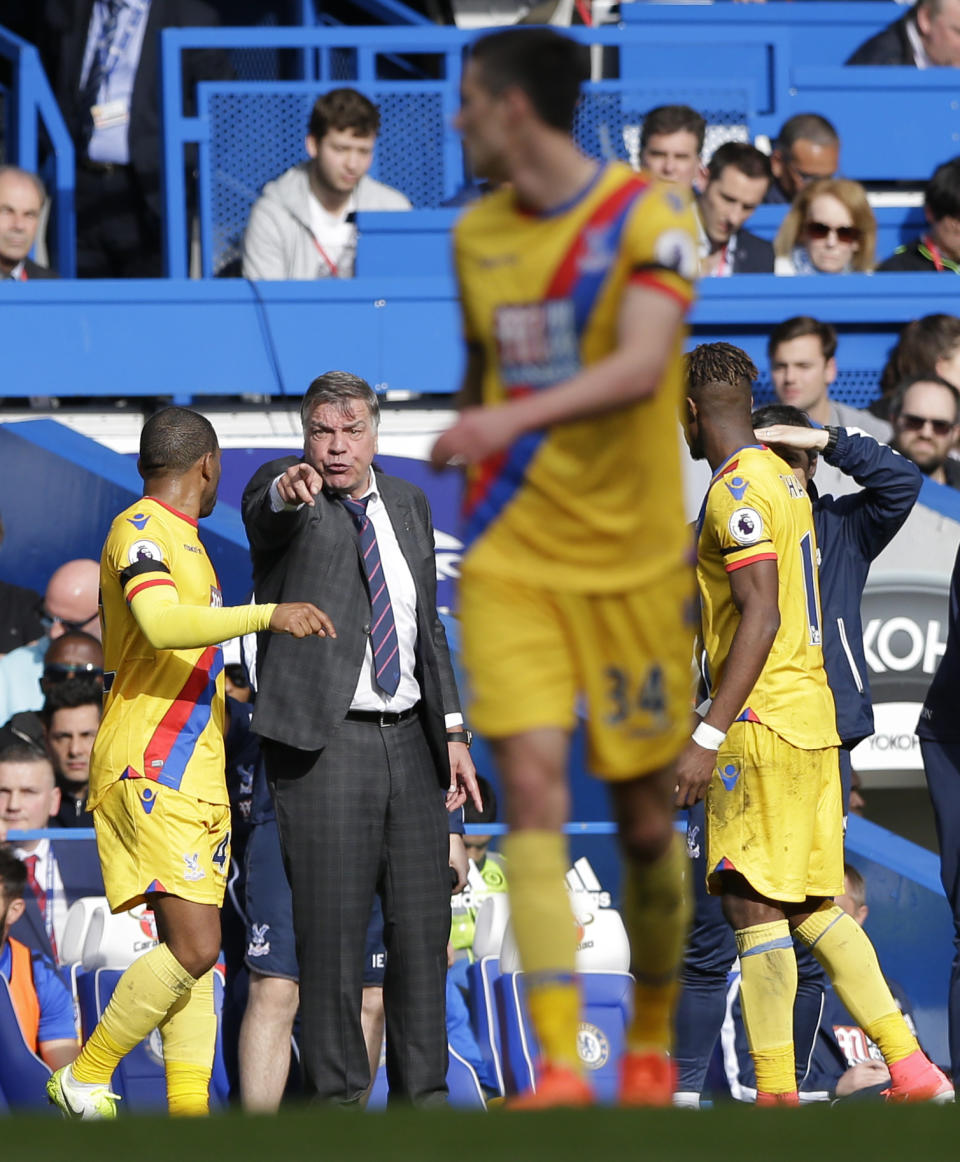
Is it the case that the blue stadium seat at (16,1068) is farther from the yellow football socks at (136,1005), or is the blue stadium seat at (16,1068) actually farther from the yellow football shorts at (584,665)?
the yellow football shorts at (584,665)

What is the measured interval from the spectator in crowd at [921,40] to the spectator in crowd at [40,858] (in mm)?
7537

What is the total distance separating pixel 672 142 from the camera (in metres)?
8.88

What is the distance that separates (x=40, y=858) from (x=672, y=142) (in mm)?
4575


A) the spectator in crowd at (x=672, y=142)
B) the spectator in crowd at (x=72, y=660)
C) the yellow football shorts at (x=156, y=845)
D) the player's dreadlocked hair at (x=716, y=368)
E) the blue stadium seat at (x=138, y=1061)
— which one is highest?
the spectator in crowd at (x=672, y=142)

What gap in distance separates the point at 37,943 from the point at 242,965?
0.71 metres

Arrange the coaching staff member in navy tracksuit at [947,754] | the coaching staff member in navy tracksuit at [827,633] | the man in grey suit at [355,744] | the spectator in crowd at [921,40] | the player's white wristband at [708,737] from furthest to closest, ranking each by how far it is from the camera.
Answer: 1. the spectator in crowd at [921,40]
2. the coaching staff member in navy tracksuit at [947,754]
3. the coaching staff member in navy tracksuit at [827,633]
4. the man in grey suit at [355,744]
5. the player's white wristband at [708,737]

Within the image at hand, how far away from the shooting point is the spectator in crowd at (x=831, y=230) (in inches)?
349

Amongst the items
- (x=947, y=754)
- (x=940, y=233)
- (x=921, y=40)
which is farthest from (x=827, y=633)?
(x=921, y=40)

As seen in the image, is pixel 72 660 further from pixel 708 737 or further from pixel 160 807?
pixel 708 737

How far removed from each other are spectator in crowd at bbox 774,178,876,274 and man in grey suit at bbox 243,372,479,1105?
4045 millimetres

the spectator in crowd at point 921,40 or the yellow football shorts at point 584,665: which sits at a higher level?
the spectator in crowd at point 921,40

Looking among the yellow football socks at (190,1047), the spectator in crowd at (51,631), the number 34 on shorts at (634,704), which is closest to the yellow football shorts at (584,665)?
the number 34 on shorts at (634,704)

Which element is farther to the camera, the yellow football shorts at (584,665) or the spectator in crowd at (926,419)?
the spectator in crowd at (926,419)

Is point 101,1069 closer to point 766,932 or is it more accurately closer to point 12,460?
point 766,932
